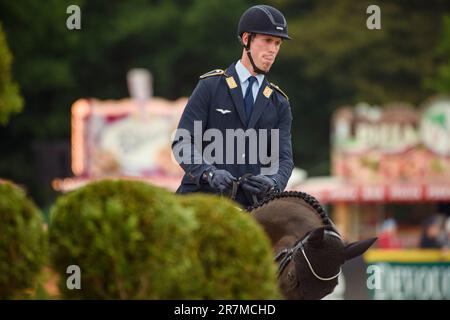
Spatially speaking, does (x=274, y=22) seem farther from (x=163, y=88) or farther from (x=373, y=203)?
(x=163, y=88)

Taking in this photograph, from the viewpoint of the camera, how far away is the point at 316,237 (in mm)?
6793

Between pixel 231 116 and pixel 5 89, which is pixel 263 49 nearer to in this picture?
pixel 231 116

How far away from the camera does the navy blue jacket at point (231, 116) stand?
766 cm

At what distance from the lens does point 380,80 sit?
4131 cm

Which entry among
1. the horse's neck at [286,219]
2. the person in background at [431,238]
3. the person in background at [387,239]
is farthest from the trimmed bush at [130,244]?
the person in background at [387,239]

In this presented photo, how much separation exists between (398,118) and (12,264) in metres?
24.4

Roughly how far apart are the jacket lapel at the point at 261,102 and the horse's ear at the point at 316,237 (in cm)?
110

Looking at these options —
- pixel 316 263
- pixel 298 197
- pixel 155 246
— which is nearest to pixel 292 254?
pixel 316 263

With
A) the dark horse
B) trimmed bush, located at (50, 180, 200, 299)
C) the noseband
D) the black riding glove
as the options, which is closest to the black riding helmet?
the black riding glove

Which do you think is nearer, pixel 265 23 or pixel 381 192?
pixel 265 23

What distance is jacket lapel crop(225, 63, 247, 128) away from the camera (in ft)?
25.1

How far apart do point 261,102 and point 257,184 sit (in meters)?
0.59
